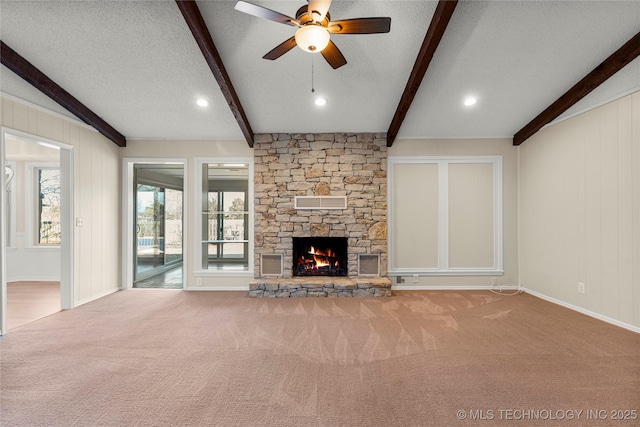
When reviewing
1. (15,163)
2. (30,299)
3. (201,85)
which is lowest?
(30,299)

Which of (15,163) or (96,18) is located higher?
(96,18)

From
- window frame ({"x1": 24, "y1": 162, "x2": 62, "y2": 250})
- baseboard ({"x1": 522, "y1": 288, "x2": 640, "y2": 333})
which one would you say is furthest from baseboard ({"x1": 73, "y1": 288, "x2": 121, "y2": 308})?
baseboard ({"x1": 522, "y1": 288, "x2": 640, "y2": 333})

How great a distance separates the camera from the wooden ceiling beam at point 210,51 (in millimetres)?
2768

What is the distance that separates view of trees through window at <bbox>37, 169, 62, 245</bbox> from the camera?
6422 millimetres

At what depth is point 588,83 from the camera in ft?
12.2

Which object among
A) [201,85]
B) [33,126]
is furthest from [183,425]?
[33,126]

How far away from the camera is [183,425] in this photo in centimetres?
191

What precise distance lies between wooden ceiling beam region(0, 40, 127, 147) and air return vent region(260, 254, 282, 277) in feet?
10.7

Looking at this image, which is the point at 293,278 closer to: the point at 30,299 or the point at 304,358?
the point at 304,358

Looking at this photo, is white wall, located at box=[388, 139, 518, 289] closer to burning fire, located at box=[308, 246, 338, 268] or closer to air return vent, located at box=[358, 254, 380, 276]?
air return vent, located at box=[358, 254, 380, 276]

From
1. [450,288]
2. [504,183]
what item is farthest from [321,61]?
[450,288]

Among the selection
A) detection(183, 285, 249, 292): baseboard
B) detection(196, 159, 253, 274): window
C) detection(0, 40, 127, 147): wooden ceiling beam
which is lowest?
detection(183, 285, 249, 292): baseboard

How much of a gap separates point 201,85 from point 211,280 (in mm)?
3224

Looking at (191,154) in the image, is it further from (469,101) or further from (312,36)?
(469,101)
